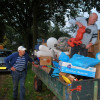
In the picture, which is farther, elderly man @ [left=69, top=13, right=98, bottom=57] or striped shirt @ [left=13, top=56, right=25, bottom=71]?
striped shirt @ [left=13, top=56, right=25, bottom=71]

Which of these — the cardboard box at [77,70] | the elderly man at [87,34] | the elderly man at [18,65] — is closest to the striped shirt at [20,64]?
the elderly man at [18,65]

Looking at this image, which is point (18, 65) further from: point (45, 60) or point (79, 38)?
point (79, 38)

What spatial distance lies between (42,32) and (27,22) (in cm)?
402

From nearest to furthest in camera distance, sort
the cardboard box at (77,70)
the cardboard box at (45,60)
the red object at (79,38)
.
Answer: the cardboard box at (77,70)
the red object at (79,38)
the cardboard box at (45,60)

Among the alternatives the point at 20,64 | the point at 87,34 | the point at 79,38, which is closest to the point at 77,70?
the point at 79,38

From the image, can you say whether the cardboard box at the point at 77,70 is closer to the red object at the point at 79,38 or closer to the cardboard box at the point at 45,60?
the red object at the point at 79,38

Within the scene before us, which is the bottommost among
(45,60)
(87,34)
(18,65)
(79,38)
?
(18,65)

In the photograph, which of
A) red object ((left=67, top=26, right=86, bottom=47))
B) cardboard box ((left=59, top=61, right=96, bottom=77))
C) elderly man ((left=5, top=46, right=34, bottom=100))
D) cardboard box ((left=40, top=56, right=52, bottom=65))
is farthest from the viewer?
cardboard box ((left=40, top=56, right=52, bottom=65))

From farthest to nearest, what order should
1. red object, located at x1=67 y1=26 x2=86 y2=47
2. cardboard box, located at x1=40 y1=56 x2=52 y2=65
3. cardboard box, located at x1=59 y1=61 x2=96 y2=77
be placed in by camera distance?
cardboard box, located at x1=40 y1=56 x2=52 y2=65
red object, located at x1=67 y1=26 x2=86 y2=47
cardboard box, located at x1=59 y1=61 x2=96 y2=77

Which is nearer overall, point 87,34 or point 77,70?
point 77,70

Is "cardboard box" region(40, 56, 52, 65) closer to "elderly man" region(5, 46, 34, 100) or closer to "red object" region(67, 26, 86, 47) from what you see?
"elderly man" region(5, 46, 34, 100)

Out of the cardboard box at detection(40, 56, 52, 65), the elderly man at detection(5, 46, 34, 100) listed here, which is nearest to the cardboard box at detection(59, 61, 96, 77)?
the elderly man at detection(5, 46, 34, 100)

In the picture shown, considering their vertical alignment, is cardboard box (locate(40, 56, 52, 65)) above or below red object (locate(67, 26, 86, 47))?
below

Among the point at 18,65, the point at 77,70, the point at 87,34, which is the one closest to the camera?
the point at 77,70
